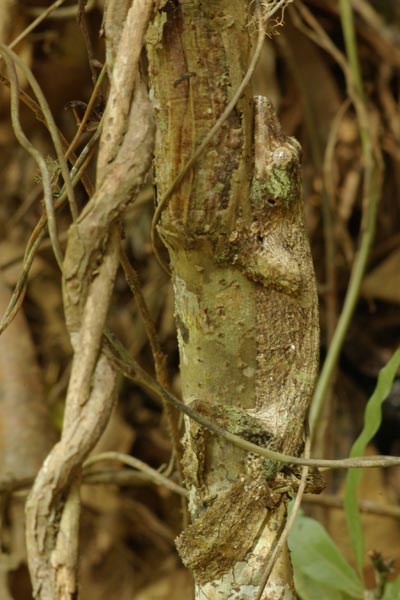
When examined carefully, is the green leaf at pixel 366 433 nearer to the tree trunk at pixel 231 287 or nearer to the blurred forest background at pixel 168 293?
the tree trunk at pixel 231 287

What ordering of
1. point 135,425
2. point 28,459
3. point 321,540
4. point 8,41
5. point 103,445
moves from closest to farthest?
point 321,540 < point 8,41 < point 28,459 < point 103,445 < point 135,425

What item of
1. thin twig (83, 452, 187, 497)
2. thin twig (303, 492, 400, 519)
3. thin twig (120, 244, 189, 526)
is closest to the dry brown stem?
thin twig (120, 244, 189, 526)

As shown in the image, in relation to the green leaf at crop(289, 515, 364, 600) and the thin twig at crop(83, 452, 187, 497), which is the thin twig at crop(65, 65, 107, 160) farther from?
the green leaf at crop(289, 515, 364, 600)

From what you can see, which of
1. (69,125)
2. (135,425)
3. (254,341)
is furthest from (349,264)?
(254,341)

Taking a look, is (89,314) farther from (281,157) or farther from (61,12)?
(61,12)

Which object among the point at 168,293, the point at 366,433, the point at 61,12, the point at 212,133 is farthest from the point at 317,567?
the point at 61,12

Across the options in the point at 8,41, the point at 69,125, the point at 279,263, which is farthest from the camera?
the point at 69,125

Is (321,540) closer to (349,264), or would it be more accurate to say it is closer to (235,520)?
(235,520)
